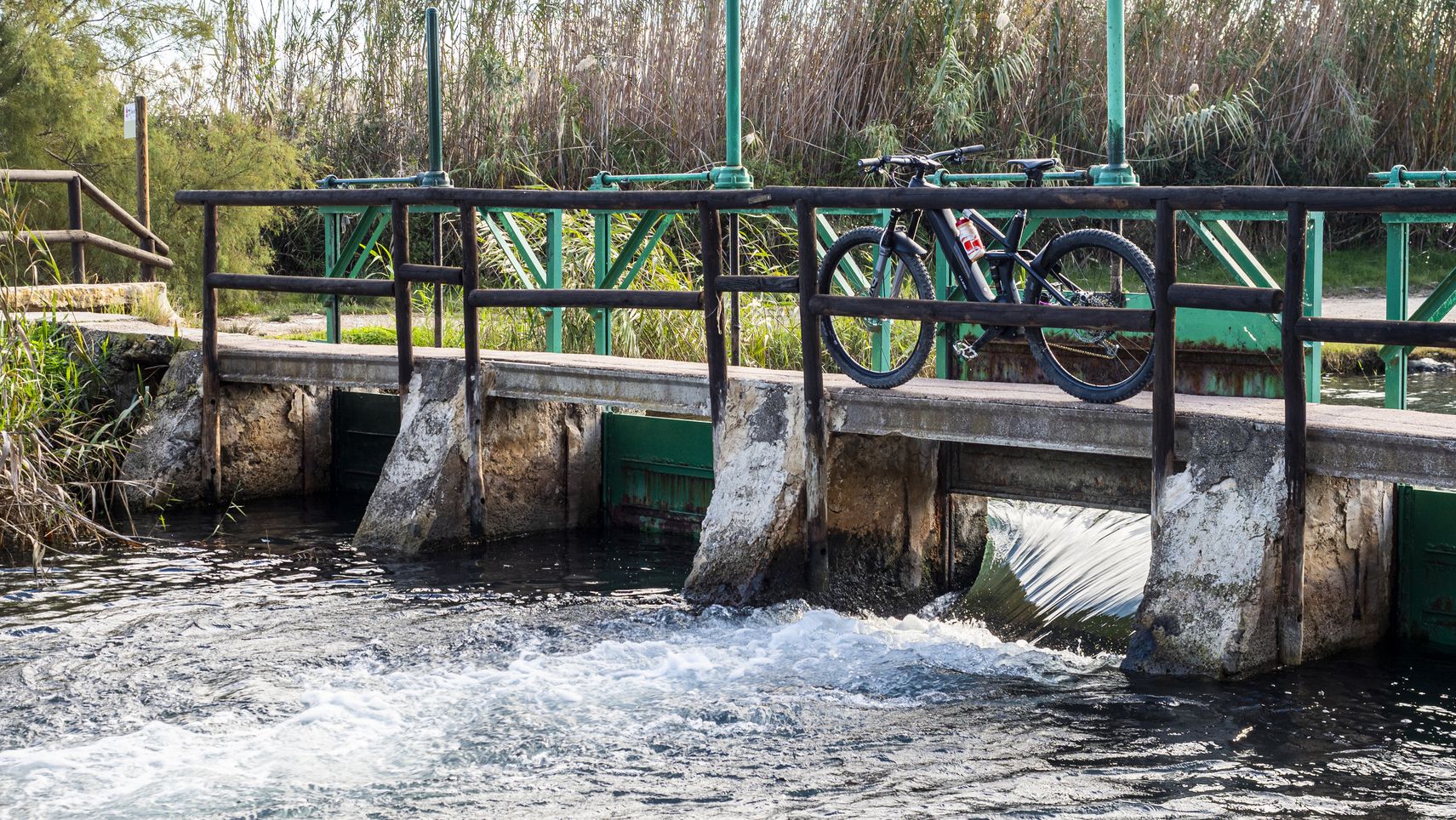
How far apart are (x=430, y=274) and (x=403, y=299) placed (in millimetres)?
231

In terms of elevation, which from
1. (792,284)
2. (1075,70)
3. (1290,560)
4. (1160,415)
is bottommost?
(1290,560)

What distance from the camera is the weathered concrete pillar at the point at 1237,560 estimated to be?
6.19m

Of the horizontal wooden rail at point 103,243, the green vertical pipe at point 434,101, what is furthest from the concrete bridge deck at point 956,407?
the horizontal wooden rail at point 103,243

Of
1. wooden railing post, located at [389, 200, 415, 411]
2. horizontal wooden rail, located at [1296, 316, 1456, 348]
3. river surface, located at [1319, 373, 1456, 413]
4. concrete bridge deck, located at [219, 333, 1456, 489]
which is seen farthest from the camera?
river surface, located at [1319, 373, 1456, 413]

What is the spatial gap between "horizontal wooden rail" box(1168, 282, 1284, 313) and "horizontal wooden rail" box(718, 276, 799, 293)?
6.61 feet

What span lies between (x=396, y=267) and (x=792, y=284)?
285 centimetres

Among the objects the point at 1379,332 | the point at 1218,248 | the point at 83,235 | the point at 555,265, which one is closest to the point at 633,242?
the point at 555,265

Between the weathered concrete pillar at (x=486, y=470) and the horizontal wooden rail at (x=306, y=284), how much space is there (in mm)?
583

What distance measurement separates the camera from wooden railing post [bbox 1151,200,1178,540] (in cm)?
637

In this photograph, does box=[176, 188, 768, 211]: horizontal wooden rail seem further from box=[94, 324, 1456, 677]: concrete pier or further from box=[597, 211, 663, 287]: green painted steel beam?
box=[94, 324, 1456, 677]: concrete pier

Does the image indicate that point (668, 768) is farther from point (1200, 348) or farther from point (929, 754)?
point (1200, 348)

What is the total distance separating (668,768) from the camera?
5.48m

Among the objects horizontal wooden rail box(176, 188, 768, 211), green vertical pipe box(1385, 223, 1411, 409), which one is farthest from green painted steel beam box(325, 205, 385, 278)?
green vertical pipe box(1385, 223, 1411, 409)

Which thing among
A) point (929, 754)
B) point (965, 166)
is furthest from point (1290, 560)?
point (965, 166)
